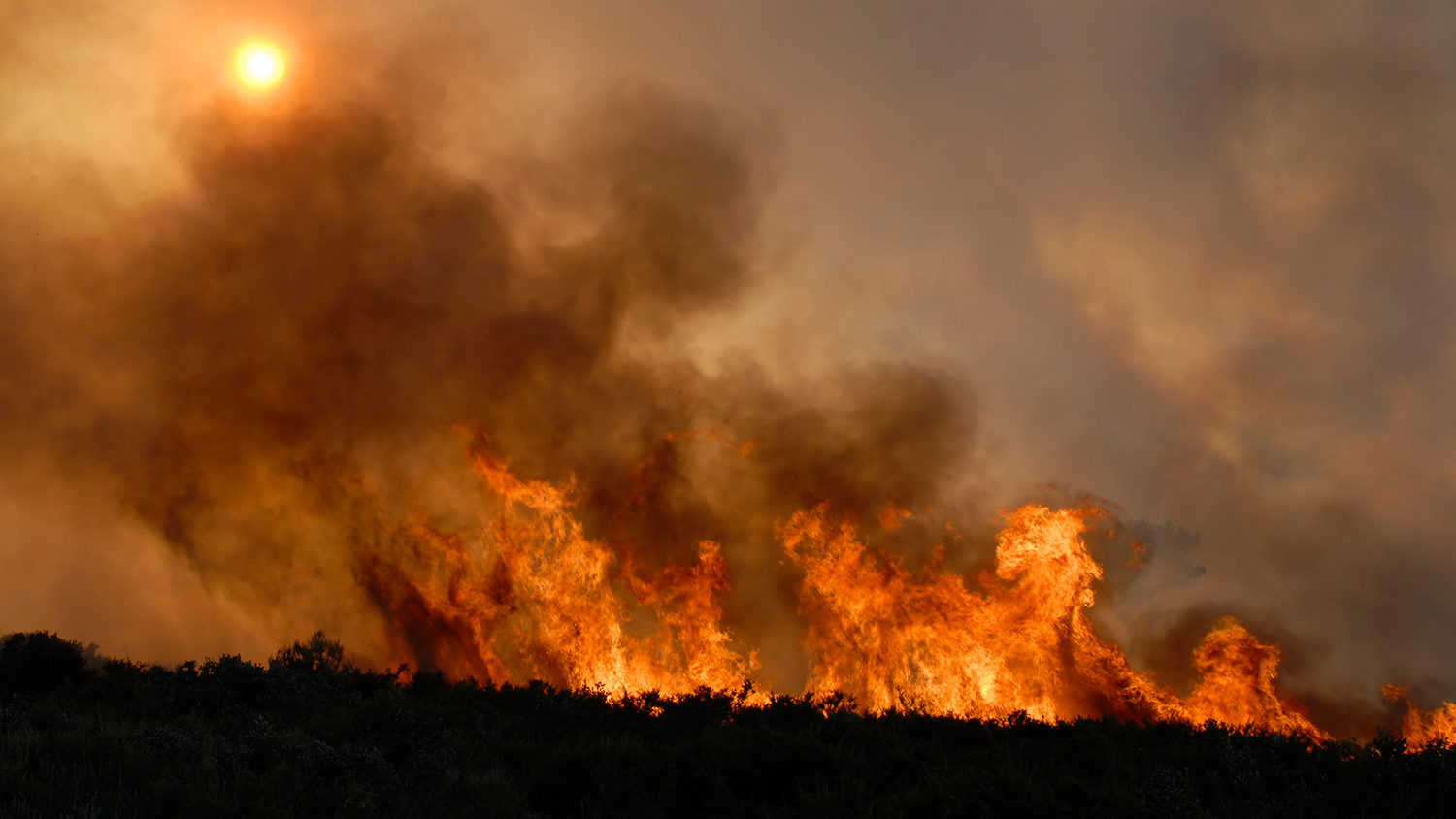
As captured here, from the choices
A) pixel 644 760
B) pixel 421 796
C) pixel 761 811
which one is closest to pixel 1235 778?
→ pixel 761 811

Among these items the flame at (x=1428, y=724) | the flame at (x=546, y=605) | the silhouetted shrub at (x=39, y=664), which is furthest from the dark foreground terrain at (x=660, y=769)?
the flame at (x=1428, y=724)

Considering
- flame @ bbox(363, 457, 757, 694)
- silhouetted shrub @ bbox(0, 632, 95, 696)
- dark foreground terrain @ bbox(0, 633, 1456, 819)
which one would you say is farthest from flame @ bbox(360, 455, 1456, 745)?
dark foreground terrain @ bbox(0, 633, 1456, 819)

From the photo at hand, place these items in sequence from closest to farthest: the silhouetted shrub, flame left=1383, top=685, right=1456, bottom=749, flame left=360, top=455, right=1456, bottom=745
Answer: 1. the silhouetted shrub
2. flame left=360, top=455, right=1456, bottom=745
3. flame left=1383, top=685, right=1456, bottom=749

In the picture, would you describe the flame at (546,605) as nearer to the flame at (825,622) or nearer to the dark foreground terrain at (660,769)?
the flame at (825,622)

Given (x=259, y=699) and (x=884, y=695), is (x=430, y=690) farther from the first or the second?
(x=884, y=695)

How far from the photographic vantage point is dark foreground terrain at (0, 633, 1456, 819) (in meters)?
8.80

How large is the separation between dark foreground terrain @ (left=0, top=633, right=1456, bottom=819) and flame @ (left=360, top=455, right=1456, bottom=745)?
1340 centimetres

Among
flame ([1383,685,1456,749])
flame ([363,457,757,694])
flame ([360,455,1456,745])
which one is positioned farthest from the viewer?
flame ([363,457,757,694])

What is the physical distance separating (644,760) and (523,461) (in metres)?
24.3

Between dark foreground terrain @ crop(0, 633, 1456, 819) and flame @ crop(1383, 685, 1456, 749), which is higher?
flame @ crop(1383, 685, 1456, 749)

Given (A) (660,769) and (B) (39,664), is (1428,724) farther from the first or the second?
(B) (39,664)

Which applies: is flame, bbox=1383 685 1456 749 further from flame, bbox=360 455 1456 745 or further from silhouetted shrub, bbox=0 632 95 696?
silhouetted shrub, bbox=0 632 95 696

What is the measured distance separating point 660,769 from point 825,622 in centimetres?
2188

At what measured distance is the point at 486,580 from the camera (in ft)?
106
